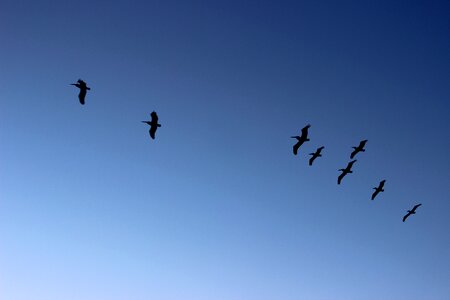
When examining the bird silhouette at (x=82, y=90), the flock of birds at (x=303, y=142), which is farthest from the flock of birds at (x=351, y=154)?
the bird silhouette at (x=82, y=90)

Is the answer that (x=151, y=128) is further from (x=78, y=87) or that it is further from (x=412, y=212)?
(x=412, y=212)

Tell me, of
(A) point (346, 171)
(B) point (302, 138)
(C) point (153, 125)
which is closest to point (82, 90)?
(C) point (153, 125)

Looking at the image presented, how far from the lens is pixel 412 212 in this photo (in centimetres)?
4950

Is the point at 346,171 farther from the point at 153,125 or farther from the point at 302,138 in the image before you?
the point at 153,125

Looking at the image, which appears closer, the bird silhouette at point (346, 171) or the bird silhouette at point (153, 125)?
the bird silhouette at point (153, 125)

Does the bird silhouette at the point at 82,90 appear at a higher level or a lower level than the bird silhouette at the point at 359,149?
lower

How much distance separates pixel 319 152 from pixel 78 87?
2236 centimetres

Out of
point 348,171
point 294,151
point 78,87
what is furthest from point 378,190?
point 78,87

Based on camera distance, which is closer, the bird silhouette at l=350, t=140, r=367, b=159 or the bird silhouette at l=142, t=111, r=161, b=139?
the bird silhouette at l=142, t=111, r=161, b=139

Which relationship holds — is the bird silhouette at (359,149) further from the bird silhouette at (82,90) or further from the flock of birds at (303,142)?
the bird silhouette at (82,90)

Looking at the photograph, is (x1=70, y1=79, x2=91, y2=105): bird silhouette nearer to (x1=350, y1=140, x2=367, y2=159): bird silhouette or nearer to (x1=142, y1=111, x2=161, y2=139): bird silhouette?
(x1=142, y1=111, x2=161, y2=139): bird silhouette

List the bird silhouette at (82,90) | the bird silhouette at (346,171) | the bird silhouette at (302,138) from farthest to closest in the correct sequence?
the bird silhouette at (346,171) → the bird silhouette at (302,138) → the bird silhouette at (82,90)

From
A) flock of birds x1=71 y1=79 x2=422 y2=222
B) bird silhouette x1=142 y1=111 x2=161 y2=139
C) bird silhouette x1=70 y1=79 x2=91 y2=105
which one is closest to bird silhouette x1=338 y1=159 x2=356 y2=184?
flock of birds x1=71 y1=79 x2=422 y2=222

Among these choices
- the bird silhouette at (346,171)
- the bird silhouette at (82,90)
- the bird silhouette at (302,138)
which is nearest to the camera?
the bird silhouette at (82,90)
